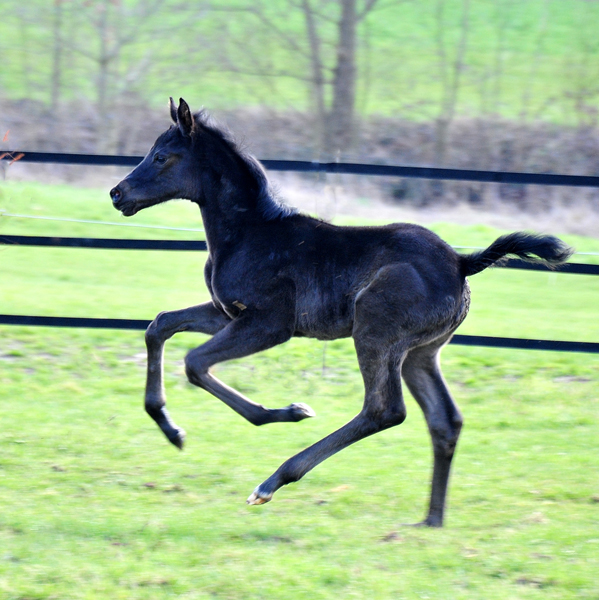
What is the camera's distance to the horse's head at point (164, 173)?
4102 millimetres

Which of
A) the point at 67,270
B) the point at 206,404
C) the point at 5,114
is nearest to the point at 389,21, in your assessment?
the point at 5,114

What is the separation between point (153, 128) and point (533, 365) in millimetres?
8331

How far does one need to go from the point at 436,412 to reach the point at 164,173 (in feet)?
5.93

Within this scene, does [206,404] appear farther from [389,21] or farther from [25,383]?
[389,21]

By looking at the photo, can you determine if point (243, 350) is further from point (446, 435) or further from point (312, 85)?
point (312, 85)

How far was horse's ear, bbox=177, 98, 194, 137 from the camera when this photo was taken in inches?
157

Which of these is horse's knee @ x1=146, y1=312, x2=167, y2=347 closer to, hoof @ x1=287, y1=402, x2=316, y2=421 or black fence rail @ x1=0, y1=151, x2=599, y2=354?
hoof @ x1=287, y1=402, x2=316, y2=421

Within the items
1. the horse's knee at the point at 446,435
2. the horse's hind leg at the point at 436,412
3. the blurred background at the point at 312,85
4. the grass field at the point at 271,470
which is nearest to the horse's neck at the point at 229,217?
the horse's hind leg at the point at 436,412

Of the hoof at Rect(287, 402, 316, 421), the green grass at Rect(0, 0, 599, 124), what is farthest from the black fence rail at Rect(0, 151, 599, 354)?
the green grass at Rect(0, 0, 599, 124)

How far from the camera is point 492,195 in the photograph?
12055 millimetres

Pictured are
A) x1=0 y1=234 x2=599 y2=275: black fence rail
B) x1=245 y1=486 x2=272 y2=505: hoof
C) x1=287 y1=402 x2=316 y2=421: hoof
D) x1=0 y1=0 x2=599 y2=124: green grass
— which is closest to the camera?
x1=245 y1=486 x2=272 y2=505: hoof

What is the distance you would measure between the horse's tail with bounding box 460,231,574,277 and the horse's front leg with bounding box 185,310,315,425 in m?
0.93

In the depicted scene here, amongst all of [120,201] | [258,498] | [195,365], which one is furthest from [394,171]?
[258,498]

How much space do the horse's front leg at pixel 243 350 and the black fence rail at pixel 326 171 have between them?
1.94 meters
